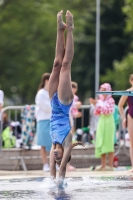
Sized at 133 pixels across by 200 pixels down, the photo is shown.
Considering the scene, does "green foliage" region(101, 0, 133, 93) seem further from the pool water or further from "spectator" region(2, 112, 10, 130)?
the pool water

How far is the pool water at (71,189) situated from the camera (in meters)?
9.72

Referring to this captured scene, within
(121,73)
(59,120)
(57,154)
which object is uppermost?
(121,73)

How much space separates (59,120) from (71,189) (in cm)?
133

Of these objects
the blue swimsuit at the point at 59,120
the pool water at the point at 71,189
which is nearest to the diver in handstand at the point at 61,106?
the blue swimsuit at the point at 59,120

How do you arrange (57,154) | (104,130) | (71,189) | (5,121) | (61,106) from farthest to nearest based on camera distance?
(5,121), (104,130), (61,106), (57,154), (71,189)

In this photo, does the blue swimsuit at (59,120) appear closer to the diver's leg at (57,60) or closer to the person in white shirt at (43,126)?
the diver's leg at (57,60)

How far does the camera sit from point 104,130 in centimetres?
1733

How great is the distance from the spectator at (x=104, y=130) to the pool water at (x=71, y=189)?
4656 millimetres

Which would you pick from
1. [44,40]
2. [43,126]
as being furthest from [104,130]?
[44,40]

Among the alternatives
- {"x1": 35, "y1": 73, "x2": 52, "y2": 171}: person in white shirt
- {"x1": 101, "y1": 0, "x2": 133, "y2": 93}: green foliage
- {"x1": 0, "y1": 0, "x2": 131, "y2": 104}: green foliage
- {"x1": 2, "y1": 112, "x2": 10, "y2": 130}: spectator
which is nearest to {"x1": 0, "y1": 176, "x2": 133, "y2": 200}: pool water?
{"x1": 35, "y1": 73, "x2": 52, "y2": 171}: person in white shirt

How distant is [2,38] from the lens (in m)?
56.6

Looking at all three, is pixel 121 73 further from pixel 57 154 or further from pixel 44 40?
pixel 57 154

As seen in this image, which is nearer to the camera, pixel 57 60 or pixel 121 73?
pixel 57 60

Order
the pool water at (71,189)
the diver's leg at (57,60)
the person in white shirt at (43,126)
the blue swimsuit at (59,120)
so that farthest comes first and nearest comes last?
1. the person in white shirt at (43,126)
2. the diver's leg at (57,60)
3. the blue swimsuit at (59,120)
4. the pool water at (71,189)
